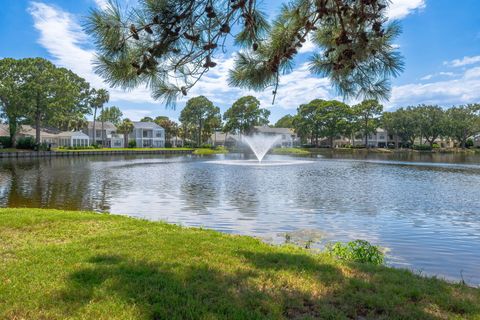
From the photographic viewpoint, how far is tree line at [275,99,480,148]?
9019cm

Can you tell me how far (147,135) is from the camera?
95.6 m

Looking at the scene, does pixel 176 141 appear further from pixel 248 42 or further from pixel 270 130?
pixel 248 42

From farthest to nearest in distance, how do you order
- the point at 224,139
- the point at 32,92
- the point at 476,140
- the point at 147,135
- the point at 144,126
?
the point at 224,139, the point at 476,140, the point at 147,135, the point at 144,126, the point at 32,92

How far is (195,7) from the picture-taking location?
5160 mm

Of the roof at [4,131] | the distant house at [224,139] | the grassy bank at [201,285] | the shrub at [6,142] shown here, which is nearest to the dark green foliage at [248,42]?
the grassy bank at [201,285]

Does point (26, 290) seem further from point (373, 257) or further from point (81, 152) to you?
point (81, 152)

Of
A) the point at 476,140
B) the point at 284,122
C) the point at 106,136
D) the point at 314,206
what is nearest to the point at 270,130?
the point at 284,122

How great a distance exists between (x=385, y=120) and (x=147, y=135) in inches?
2433

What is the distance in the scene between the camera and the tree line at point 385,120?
296 ft

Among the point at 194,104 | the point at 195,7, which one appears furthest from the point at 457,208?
the point at 194,104

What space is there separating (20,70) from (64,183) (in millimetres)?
40096

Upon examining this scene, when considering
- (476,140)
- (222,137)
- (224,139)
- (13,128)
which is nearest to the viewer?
(13,128)

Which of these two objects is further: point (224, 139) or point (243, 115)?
point (224, 139)

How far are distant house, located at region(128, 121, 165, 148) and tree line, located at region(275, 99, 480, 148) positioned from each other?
36.0m
